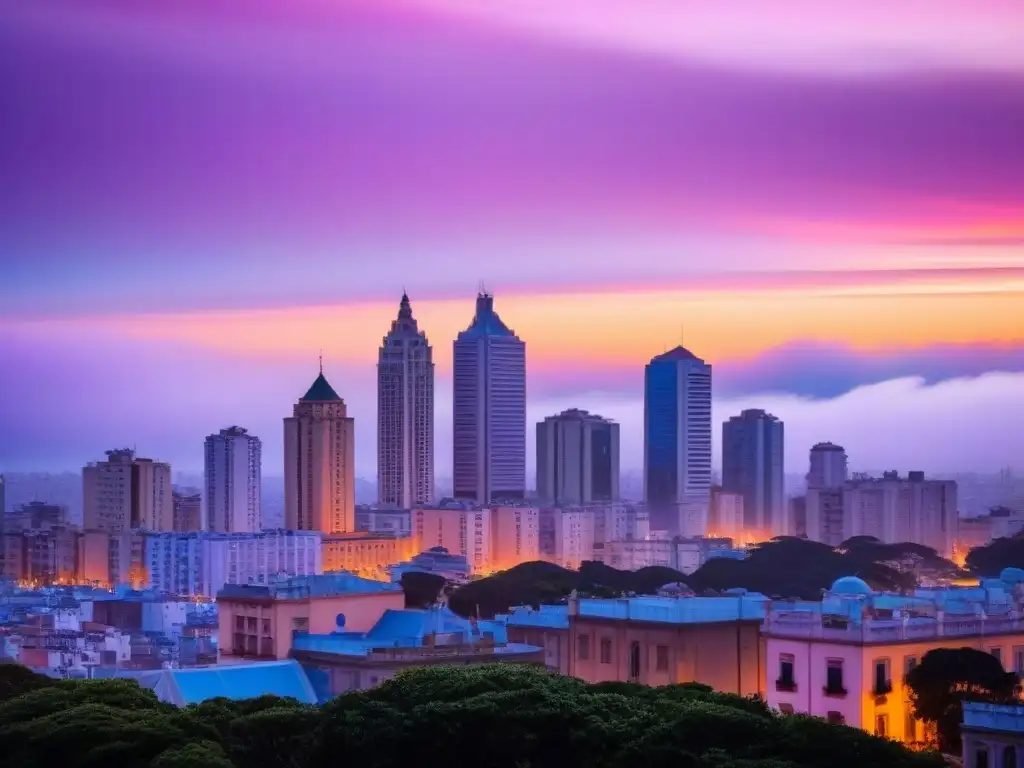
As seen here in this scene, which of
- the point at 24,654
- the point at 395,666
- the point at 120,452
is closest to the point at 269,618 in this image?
the point at 395,666

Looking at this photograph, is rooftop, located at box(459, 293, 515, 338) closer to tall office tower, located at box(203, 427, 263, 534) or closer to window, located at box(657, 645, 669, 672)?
tall office tower, located at box(203, 427, 263, 534)

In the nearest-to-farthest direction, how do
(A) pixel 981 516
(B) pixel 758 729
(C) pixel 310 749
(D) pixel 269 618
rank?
(B) pixel 758 729 → (C) pixel 310 749 → (D) pixel 269 618 → (A) pixel 981 516

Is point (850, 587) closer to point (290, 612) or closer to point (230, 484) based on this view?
point (290, 612)

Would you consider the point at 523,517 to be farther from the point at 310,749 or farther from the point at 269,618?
the point at 310,749

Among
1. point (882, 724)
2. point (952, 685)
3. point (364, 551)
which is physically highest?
point (952, 685)

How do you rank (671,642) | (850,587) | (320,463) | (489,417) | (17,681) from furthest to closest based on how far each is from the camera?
(489,417)
(320,463)
(850,587)
(17,681)
(671,642)

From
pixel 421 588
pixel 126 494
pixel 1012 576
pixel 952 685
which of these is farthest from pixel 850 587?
pixel 126 494

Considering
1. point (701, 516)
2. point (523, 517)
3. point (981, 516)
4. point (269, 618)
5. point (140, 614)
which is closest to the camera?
point (269, 618)
